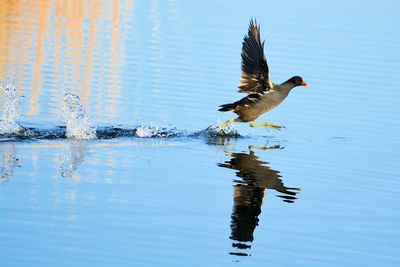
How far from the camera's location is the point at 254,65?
12.4m

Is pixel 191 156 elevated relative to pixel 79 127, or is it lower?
lower

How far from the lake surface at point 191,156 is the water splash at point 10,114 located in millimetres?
172

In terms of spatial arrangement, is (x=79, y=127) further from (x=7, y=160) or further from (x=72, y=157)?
(x=7, y=160)

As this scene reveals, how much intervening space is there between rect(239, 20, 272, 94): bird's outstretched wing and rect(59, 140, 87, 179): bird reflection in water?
2.22 metres

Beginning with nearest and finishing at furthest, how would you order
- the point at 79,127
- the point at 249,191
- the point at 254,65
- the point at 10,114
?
1. the point at 249,191
2. the point at 79,127
3. the point at 10,114
4. the point at 254,65

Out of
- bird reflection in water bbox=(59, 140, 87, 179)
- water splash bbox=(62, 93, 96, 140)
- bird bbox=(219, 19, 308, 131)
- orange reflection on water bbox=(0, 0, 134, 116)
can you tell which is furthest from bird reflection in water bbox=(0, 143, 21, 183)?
bird bbox=(219, 19, 308, 131)

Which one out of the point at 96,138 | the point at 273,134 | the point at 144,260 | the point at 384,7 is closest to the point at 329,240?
the point at 144,260

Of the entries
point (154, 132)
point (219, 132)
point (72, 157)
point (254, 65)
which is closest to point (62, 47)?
point (219, 132)

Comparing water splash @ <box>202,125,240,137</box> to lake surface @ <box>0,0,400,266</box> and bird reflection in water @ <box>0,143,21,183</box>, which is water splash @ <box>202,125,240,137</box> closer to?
lake surface @ <box>0,0,400,266</box>

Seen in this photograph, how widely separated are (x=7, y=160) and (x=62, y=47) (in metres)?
9.29

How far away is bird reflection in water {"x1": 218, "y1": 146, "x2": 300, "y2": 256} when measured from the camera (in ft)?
27.6

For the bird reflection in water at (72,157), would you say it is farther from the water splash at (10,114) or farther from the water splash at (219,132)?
the water splash at (219,132)

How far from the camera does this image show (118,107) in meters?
14.0

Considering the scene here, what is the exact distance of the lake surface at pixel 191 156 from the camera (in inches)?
314
